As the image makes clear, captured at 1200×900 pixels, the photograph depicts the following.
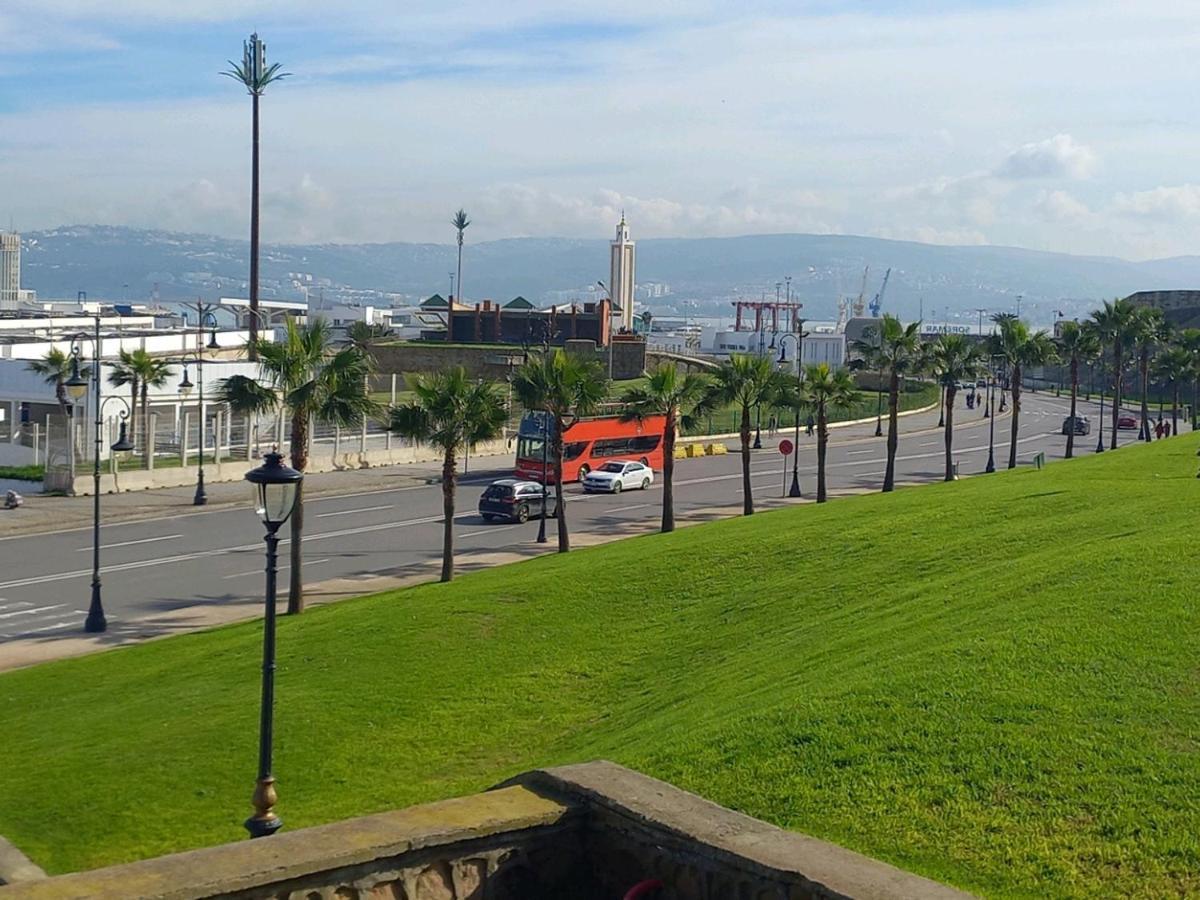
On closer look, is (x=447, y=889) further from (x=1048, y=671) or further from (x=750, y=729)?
(x=1048, y=671)

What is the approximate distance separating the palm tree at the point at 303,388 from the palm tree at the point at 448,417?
2.60m

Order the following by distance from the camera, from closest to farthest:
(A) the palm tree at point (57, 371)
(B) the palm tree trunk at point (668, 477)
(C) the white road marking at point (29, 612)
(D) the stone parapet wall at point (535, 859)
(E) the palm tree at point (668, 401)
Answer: (D) the stone parapet wall at point (535, 859), (C) the white road marking at point (29, 612), (B) the palm tree trunk at point (668, 477), (E) the palm tree at point (668, 401), (A) the palm tree at point (57, 371)

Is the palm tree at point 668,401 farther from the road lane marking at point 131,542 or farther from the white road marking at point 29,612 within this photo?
the white road marking at point 29,612

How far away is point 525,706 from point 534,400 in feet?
67.7

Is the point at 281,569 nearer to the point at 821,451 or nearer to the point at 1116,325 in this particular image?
the point at 821,451

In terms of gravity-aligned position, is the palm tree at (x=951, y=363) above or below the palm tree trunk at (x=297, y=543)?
above

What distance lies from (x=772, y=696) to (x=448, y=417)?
69.3 ft

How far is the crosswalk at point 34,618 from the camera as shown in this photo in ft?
100

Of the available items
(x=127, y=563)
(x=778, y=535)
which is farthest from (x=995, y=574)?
(x=127, y=563)

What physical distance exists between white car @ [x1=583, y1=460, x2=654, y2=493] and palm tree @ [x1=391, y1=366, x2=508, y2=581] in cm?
2224

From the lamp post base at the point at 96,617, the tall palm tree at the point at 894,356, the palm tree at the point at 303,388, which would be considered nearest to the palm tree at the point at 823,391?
the tall palm tree at the point at 894,356

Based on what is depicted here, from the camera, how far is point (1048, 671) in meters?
12.1

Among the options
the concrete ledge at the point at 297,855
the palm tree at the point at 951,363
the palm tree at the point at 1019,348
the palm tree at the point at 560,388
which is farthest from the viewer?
the palm tree at the point at 1019,348

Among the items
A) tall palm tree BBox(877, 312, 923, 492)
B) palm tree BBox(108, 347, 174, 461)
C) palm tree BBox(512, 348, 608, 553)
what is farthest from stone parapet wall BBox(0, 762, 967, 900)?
palm tree BBox(108, 347, 174, 461)
